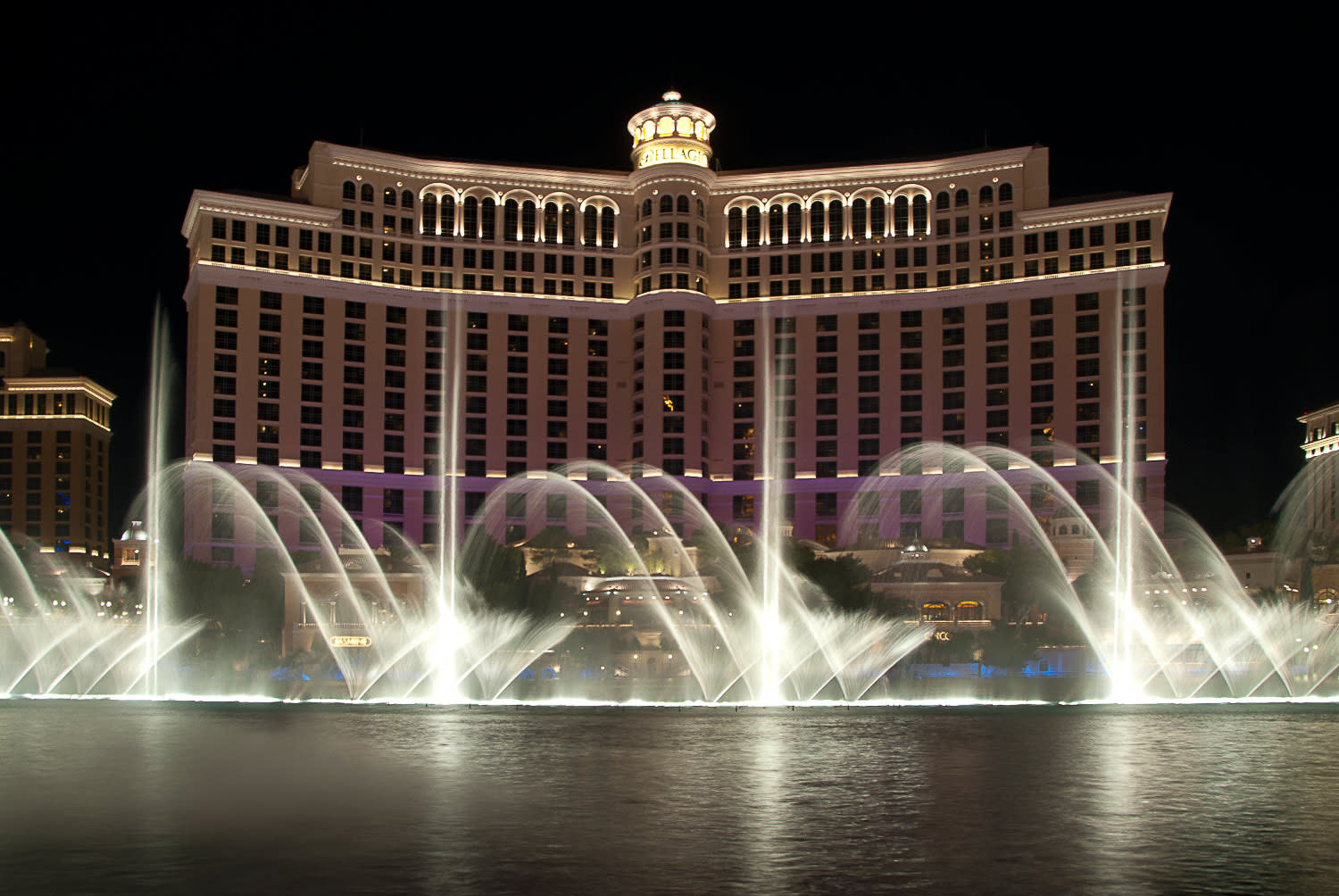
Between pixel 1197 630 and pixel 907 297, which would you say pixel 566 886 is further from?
pixel 907 297

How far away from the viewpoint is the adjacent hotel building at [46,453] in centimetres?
18475

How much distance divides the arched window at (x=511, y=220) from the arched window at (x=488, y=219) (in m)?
0.92

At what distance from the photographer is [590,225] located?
145 meters

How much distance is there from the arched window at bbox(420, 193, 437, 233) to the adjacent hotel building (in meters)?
75.9

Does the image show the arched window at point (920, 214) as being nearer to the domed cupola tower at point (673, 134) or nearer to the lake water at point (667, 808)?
the domed cupola tower at point (673, 134)

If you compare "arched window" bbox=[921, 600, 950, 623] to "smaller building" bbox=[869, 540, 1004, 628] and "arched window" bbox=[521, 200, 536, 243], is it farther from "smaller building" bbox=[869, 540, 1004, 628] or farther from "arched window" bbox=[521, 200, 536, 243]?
"arched window" bbox=[521, 200, 536, 243]

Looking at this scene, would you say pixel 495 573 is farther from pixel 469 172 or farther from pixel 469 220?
pixel 469 172

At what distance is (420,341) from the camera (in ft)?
452

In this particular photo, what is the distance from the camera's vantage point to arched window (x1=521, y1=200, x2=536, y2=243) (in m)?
143

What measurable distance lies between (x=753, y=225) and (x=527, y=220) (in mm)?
23877

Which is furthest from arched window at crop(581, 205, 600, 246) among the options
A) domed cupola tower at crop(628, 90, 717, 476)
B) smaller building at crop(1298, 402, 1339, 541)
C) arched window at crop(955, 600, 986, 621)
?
smaller building at crop(1298, 402, 1339, 541)

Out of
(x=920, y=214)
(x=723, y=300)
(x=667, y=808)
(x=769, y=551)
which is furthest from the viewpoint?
(x=723, y=300)

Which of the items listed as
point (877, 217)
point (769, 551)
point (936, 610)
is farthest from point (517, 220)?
point (936, 610)

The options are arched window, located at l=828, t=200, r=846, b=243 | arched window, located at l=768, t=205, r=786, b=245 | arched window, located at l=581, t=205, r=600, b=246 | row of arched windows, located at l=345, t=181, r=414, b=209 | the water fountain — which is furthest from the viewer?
arched window, located at l=581, t=205, r=600, b=246
